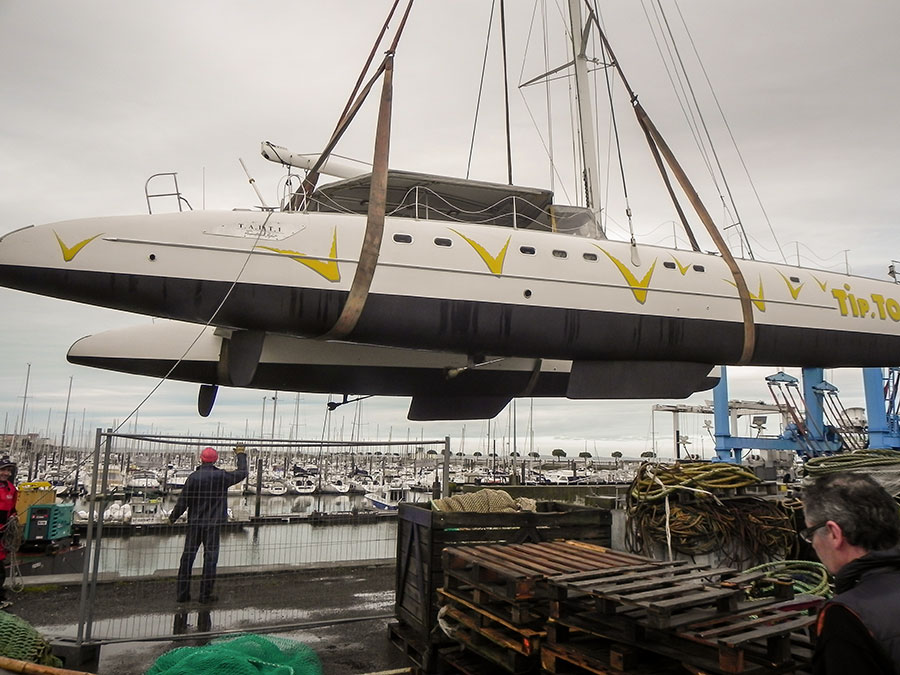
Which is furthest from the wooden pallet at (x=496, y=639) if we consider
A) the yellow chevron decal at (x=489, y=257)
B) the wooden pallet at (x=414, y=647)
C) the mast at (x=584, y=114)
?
the mast at (x=584, y=114)

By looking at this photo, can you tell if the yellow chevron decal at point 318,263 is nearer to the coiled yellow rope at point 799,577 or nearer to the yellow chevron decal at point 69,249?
the yellow chevron decal at point 69,249

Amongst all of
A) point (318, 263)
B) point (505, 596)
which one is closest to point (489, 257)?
point (318, 263)

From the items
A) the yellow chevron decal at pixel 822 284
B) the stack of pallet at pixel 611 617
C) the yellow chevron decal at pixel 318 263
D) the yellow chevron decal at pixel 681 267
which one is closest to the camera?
the stack of pallet at pixel 611 617

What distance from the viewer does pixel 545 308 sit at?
7.74 metres

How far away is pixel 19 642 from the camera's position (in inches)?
158

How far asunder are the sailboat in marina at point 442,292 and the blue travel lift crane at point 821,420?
16.4 feet

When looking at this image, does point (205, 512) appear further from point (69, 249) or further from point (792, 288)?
point (792, 288)

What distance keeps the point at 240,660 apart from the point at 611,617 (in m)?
2.02

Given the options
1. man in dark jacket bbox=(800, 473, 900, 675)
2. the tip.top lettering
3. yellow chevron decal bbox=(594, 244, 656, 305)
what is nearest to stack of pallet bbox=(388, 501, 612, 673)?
man in dark jacket bbox=(800, 473, 900, 675)

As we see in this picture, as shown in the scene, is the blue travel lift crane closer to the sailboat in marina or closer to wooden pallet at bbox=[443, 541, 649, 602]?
the sailboat in marina

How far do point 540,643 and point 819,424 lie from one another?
18112 millimetres

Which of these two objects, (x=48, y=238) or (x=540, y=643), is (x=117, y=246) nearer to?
(x=48, y=238)

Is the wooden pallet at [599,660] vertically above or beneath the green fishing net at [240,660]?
above

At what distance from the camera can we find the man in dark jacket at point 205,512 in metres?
6.14
